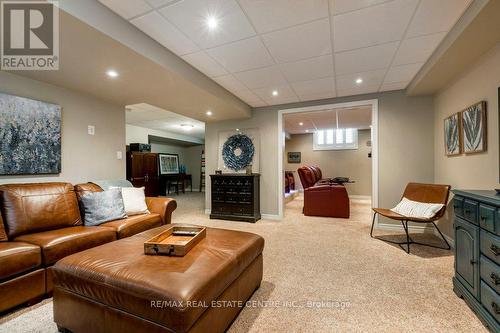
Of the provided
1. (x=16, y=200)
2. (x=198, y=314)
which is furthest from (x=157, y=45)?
(x=198, y=314)

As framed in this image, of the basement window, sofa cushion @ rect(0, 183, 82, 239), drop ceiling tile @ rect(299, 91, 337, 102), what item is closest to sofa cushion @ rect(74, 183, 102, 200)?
sofa cushion @ rect(0, 183, 82, 239)

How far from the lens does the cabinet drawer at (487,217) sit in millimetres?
1404

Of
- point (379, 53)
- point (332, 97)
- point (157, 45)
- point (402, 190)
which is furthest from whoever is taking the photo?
point (332, 97)

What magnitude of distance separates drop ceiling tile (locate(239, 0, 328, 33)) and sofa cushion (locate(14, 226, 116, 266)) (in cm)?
245

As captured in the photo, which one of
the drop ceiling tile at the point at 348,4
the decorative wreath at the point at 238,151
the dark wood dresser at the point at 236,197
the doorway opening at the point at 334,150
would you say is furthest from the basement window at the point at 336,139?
the drop ceiling tile at the point at 348,4

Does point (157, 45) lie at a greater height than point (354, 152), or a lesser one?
greater

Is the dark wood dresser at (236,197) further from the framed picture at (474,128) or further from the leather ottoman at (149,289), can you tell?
the framed picture at (474,128)

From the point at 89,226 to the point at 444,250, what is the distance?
13.7ft

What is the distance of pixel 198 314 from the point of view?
1.06 meters

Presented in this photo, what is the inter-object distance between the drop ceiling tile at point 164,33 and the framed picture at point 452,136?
3260 mm

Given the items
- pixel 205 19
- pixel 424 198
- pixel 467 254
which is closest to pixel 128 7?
pixel 205 19

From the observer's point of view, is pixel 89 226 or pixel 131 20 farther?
pixel 89 226

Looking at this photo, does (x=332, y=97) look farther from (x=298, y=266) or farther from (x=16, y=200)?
(x=16, y=200)

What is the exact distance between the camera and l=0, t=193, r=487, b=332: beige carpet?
1447 millimetres
